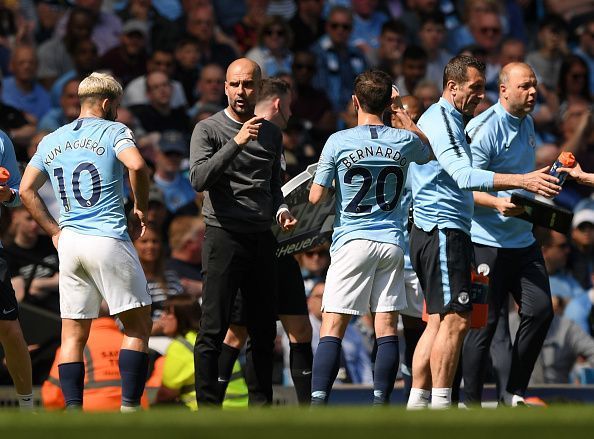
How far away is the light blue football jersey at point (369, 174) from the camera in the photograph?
782cm

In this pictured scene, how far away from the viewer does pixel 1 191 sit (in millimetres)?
7852

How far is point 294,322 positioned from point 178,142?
527cm

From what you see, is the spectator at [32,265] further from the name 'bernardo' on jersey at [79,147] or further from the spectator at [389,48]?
the spectator at [389,48]

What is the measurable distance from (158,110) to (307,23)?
8.96 ft

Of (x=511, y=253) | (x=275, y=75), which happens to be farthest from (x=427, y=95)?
(x=511, y=253)

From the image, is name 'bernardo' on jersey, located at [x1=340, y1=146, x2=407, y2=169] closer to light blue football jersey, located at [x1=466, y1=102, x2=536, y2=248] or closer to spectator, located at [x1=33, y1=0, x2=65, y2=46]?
light blue football jersey, located at [x1=466, y1=102, x2=536, y2=248]

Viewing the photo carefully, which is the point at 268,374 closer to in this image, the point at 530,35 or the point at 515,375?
the point at 515,375

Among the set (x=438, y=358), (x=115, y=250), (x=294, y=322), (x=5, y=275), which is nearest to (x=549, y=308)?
(x=438, y=358)

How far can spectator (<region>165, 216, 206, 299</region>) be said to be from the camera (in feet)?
40.0

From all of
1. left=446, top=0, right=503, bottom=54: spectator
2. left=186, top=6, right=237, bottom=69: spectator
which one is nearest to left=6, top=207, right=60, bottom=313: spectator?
left=186, top=6, right=237, bottom=69: spectator

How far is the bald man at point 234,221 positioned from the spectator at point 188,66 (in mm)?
6875

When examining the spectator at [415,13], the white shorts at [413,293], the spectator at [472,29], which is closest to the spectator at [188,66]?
the spectator at [415,13]

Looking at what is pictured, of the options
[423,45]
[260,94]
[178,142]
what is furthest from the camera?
[423,45]

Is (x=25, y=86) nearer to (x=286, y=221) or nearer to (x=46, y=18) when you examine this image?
(x=46, y=18)
